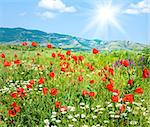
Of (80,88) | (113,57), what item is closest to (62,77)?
(80,88)

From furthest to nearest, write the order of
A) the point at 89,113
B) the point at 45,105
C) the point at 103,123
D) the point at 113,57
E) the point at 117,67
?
1. the point at 113,57
2. the point at 117,67
3. the point at 45,105
4. the point at 89,113
5. the point at 103,123

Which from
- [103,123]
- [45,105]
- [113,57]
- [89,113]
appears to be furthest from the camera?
[113,57]

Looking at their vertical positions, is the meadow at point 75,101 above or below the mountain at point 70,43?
below

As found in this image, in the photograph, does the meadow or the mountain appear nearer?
the meadow

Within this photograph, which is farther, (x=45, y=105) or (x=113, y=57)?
(x=113, y=57)

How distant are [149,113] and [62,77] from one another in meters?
2.63

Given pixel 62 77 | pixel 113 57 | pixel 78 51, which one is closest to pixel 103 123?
pixel 62 77

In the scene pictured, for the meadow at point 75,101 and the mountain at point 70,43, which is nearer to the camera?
the meadow at point 75,101

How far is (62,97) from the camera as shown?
679cm

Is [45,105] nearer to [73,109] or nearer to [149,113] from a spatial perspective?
[73,109]

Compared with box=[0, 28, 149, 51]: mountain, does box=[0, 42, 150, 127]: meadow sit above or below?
below

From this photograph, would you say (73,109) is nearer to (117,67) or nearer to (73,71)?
(73,71)

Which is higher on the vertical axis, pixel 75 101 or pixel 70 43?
pixel 70 43

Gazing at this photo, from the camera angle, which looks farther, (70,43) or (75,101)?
(70,43)
